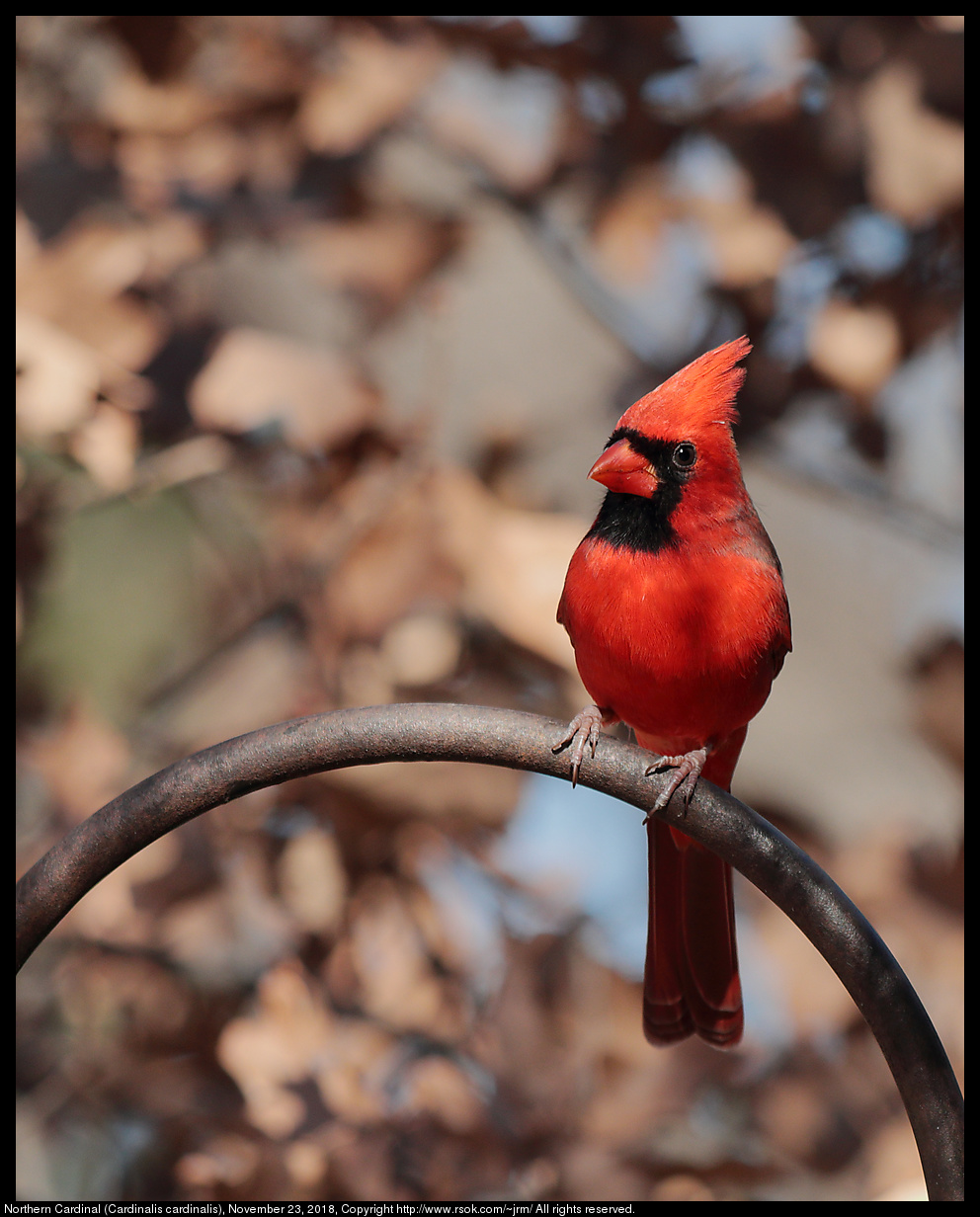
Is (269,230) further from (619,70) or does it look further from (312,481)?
(619,70)

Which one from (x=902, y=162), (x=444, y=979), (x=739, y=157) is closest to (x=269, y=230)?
(x=739, y=157)

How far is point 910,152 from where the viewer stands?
1938 millimetres

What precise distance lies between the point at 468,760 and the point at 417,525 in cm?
116

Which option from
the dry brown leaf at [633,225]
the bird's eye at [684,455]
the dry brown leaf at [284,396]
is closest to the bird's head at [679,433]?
the bird's eye at [684,455]

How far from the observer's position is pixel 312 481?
1.98m

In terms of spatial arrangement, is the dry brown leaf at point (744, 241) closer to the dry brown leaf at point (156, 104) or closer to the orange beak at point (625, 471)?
the dry brown leaf at point (156, 104)

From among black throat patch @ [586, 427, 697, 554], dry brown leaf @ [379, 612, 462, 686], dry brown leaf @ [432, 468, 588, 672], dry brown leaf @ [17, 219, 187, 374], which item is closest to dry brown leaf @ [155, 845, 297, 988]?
dry brown leaf @ [379, 612, 462, 686]

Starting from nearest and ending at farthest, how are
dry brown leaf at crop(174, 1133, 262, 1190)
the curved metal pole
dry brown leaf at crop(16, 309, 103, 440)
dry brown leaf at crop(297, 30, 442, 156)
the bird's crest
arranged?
the curved metal pole < the bird's crest < dry brown leaf at crop(174, 1133, 262, 1190) < dry brown leaf at crop(16, 309, 103, 440) < dry brown leaf at crop(297, 30, 442, 156)

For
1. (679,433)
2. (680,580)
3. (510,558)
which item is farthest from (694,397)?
(510,558)

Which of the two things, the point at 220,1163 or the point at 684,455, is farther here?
the point at 220,1163

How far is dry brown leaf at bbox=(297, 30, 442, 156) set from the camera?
1.96 m

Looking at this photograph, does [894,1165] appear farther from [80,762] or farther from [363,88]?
[363,88]

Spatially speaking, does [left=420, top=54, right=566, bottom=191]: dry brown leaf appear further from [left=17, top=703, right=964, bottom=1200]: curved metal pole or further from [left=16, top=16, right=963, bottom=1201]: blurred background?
[left=17, top=703, right=964, bottom=1200]: curved metal pole

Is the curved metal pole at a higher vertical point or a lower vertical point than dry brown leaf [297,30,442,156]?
lower
